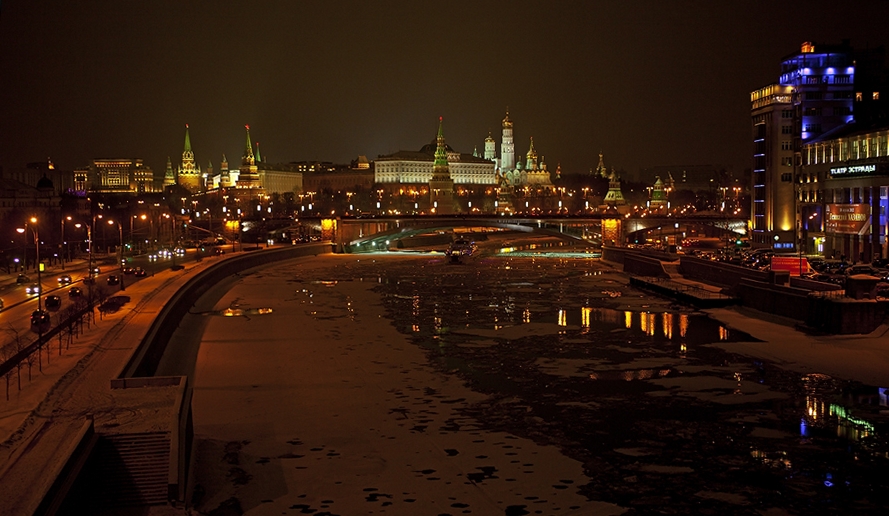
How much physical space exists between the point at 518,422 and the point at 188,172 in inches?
7327

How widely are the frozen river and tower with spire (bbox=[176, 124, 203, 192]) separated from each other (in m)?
167

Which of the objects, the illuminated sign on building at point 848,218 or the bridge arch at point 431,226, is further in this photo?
the bridge arch at point 431,226

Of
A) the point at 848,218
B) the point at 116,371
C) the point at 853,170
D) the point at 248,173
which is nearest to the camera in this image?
the point at 116,371

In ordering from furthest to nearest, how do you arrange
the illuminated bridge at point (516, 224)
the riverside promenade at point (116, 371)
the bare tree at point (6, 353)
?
the illuminated bridge at point (516, 224) → the bare tree at point (6, 353) → the riverside promenade at point (116, 371)

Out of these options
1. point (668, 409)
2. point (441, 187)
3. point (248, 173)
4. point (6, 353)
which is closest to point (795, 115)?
point (668, 409)

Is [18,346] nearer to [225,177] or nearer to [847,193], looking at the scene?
[847,193]

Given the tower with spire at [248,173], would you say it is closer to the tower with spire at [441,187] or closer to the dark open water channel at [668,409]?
the tower with spire at [441,187]

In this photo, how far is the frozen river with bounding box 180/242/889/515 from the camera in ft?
45.9

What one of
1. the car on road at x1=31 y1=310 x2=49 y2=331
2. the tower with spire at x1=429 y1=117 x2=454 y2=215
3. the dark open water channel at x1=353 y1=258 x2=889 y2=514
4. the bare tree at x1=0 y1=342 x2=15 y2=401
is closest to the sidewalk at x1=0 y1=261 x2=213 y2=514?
the bare tree at x1=0 y1=342 x2=15 y2=401

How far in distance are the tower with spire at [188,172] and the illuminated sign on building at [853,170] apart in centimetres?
15371

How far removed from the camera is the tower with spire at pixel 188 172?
7628 inches

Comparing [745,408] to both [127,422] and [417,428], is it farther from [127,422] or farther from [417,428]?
[127,422]

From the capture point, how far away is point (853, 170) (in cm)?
5212

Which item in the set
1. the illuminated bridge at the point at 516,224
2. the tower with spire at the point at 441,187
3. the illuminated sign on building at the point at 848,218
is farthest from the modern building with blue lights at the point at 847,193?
the tower with spire at the point at 441,187
